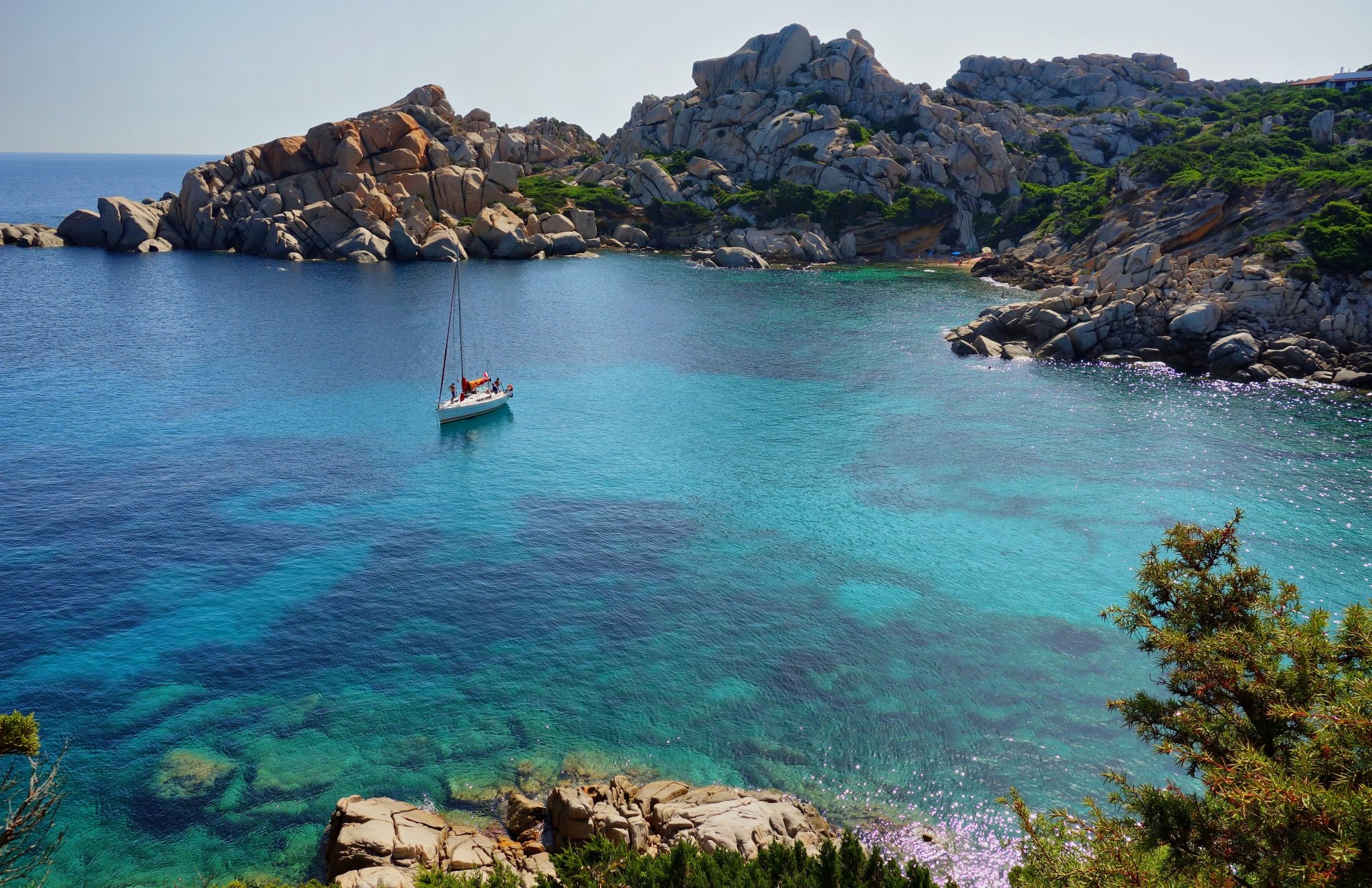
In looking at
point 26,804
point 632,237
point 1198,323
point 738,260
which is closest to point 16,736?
point 26,804

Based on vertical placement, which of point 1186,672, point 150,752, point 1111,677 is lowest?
point 150,752

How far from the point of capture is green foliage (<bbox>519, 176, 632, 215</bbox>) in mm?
157750

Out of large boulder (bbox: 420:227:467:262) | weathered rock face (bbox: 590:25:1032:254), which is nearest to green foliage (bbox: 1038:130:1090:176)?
weathered rock face (bbox: 590:25:1032:254)

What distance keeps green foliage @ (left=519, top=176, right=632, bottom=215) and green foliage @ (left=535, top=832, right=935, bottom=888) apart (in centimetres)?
14712

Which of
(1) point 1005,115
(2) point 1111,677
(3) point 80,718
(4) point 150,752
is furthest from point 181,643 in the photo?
(1) point 1005,115

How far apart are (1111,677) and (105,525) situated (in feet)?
160

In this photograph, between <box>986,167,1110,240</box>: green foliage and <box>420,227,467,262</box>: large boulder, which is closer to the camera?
<box>986,167,1110,240</box>: green foliage

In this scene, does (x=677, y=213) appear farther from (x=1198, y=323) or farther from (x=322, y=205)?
(x=1198, y=323)

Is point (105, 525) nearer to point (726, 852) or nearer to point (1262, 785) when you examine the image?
point (726, 852)

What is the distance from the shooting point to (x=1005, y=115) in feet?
561

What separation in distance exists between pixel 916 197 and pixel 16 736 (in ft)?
507

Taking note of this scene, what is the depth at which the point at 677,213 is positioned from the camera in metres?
158

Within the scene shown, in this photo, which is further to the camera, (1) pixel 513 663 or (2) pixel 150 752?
(1) pixel 513 663

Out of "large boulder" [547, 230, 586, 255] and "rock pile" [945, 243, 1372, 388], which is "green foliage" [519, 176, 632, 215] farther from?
"rock pile" [945, 243, 1372, 388]
